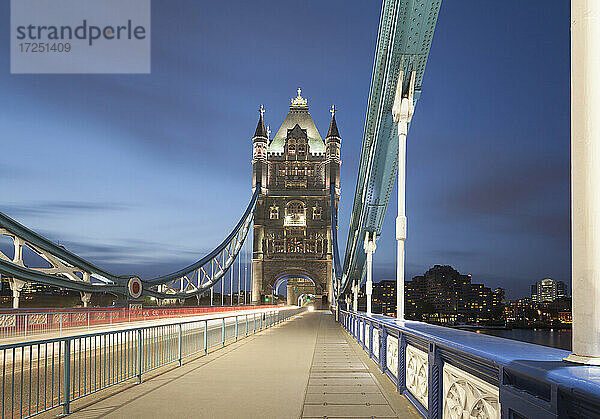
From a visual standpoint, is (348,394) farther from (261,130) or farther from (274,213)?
(261,130)

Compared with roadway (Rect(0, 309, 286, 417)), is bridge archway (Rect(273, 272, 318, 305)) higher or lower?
lower

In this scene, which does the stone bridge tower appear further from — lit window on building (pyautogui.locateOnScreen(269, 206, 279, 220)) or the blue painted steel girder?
the blue painted steel girder

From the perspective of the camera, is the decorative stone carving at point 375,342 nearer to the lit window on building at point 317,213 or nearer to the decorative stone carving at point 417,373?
the decorative stone carving at point 417,373

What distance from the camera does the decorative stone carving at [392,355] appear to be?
826 cm

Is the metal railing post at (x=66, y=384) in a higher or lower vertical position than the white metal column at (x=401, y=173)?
lower

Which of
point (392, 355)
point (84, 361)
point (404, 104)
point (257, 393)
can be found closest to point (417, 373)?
point (257, 393)

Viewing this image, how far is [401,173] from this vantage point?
10.7 meters

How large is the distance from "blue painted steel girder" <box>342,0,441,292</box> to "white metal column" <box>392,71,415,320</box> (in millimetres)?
331

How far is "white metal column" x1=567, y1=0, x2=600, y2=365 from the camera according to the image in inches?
118

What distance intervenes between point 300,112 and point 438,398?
94937mm

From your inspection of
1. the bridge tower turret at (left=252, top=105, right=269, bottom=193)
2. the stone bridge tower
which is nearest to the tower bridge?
the stone bridge tower

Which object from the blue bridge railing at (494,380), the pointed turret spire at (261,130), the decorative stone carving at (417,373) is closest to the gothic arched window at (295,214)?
the pointed turret spire at (261,130)

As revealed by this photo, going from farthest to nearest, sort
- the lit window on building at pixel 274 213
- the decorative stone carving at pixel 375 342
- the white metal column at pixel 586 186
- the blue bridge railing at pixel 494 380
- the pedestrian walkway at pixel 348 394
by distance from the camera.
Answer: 1. the lit window on building at pixel 274 213
2. the decorative stone carving at pixel 375 342
3. the pedestrian walkway at pixel 348 394
4. the white metal column at pixel 586 186
5. the blue bridge railing at pixel 494 380

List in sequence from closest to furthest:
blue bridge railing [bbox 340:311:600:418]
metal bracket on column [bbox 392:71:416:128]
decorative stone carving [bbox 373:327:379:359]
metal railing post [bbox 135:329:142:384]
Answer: blue bridge railing [bbox 340:311:600:418] → metal railing post [bbox 135:329:142:384] → decorative stone carving [bbox 373:327:379:359] → metal bracket on column [bbox 392:71:416:128]
